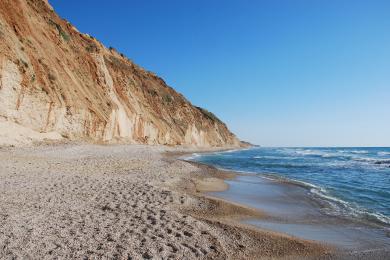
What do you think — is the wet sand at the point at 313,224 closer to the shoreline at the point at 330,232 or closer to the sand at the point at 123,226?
the shoreline at the point at 330,232

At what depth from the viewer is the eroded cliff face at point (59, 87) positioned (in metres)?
21.1

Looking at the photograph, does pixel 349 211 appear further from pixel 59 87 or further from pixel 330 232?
pixel 59 87

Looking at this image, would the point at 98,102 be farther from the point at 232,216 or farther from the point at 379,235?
the point at 379,235

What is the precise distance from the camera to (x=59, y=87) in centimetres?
2611

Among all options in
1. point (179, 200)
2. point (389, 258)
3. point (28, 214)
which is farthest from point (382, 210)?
point (28, 214)

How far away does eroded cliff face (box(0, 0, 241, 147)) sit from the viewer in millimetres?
21062

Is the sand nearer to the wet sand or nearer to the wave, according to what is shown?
the wet sand

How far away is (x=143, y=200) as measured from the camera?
28.5 feet

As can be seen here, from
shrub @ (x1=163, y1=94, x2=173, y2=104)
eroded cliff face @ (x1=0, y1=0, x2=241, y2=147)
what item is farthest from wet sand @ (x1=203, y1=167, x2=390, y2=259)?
shrub @ (x1=163, y1=94, x2=173, y2=104)

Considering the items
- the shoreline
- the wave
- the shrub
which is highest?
the shrub

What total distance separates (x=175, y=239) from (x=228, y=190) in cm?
→ 766

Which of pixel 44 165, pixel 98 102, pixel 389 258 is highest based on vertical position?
pixel 98 102

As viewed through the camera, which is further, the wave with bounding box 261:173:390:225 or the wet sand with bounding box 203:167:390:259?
the wave with bounding box 261:173:390:225

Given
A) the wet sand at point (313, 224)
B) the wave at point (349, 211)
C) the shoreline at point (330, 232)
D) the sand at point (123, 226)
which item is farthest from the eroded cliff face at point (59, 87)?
the wave at point (349, 211)
